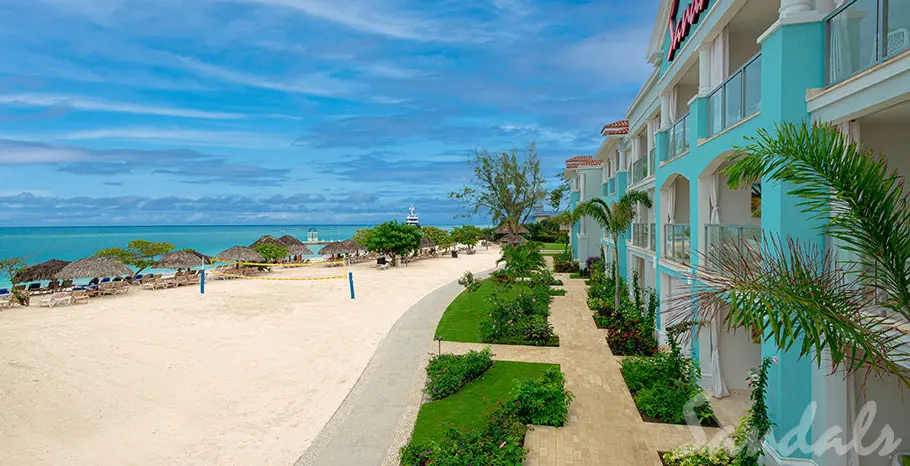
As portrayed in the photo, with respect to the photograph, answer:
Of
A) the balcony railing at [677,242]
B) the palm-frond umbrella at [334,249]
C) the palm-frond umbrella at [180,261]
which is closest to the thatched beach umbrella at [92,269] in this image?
the palm-frond umbrella at [180,261]

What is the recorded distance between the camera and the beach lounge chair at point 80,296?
26.3 metres

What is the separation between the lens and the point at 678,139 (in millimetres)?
12930

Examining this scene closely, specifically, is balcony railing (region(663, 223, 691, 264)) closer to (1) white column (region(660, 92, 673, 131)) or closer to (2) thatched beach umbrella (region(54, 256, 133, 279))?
(1) white column (region(660, 92, 673, 131))

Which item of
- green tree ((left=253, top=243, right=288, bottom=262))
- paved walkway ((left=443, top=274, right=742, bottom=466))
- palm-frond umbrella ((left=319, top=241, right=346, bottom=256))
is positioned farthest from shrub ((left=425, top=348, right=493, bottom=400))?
palm-frond umbrella ((left=319, top=241, right=346, bottom=256))

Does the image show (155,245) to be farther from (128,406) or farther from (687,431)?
(687,431)

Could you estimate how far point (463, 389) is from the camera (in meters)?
12.4

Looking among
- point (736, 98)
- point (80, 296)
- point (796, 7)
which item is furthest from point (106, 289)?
point (796, 7)

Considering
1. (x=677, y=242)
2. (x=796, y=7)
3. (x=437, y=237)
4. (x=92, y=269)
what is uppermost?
(x=796, y=7)

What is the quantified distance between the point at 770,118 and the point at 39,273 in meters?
37.3

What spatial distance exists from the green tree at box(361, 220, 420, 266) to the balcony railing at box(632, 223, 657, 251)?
85.0 feet

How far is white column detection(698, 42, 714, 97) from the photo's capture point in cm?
1077

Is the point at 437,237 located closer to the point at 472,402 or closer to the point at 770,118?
the point at 472,402

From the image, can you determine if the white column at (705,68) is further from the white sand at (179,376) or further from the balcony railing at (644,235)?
the white sand at (179,376)

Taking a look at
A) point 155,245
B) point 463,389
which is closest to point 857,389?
point 463,389
